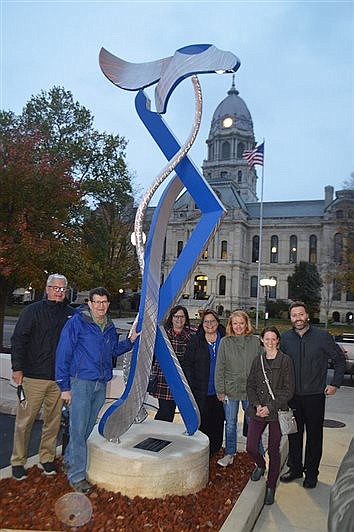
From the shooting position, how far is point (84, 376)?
14.0 feet

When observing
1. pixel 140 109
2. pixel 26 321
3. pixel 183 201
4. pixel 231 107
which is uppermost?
pixel 231 107

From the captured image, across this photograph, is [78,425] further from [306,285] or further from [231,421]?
[306,285]

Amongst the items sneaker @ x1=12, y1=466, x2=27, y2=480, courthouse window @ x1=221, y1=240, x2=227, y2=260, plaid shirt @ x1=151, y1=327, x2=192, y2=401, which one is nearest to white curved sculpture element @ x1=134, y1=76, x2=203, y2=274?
plaid shirt @ x1=151, y1=327, x2=192, y2=401

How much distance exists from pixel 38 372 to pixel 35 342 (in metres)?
0.30

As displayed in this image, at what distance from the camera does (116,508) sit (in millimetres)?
3908

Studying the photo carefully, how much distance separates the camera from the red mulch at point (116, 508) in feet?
11.8

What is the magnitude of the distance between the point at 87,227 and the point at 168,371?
18711 millimetres

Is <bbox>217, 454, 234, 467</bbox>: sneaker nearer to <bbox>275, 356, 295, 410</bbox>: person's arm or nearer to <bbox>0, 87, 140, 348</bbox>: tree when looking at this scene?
<bbox>275, 356, 295, 410</bbox>: person's arm

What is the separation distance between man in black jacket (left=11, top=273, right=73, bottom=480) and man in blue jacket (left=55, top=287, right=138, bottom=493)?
357 mm

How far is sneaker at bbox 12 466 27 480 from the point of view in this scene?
4.42m

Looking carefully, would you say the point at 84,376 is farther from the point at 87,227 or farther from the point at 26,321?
the point at 87,227

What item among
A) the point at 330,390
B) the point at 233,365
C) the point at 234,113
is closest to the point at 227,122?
the point at 234,113

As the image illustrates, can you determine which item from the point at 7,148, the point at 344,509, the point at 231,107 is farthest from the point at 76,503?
the point at 231,107

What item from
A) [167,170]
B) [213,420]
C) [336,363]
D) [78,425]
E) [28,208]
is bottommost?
[213,420]
